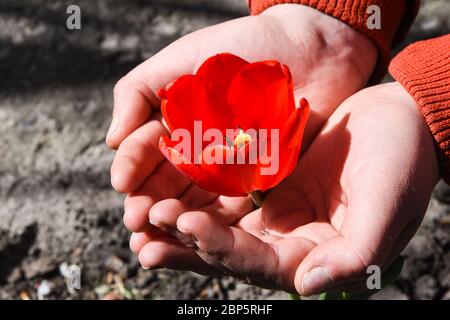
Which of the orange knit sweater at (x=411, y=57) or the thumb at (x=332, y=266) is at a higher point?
the orange knit sweater at (x=411, y=57)

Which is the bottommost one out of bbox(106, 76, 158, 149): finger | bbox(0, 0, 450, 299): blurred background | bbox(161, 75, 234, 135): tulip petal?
bbox(0, 0, 450, 299): blurred background

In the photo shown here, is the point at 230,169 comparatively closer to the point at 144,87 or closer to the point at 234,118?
the point at 234,118

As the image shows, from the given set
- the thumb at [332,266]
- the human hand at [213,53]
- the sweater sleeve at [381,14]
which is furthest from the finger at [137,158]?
the sweater sleeve at [381,14]

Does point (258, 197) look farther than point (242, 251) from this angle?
Yes

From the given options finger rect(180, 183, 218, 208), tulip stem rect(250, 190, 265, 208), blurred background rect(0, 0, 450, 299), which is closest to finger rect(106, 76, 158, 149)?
finger rect(180, 183, 218, 208)

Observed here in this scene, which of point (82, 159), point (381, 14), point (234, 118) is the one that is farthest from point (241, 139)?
point (82, 159)

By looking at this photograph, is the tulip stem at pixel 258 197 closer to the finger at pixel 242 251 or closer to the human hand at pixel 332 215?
the human hand at pixel 332 215

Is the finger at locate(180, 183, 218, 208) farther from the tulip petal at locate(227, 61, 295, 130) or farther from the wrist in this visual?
the wrist
